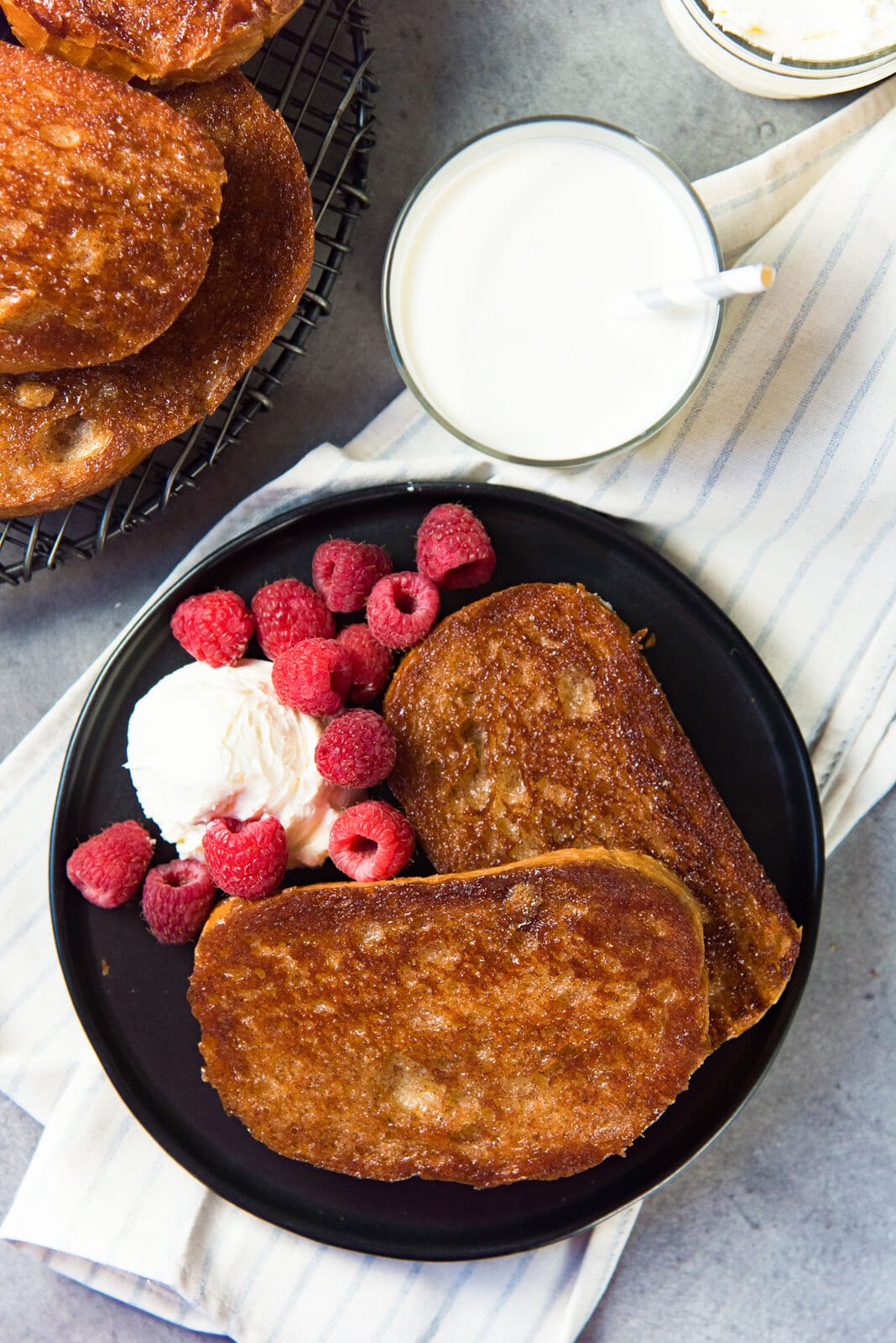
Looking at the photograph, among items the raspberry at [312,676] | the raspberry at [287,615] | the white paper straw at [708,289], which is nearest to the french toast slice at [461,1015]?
the raspberry at [312,676]

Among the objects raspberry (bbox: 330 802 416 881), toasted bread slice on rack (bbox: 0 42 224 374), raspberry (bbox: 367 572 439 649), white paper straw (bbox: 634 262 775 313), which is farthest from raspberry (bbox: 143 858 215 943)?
white paper straw (bbox: 634 262 775 313)

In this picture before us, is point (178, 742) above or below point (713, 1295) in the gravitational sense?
above

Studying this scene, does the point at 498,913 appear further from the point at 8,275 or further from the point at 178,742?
the point at 8,275

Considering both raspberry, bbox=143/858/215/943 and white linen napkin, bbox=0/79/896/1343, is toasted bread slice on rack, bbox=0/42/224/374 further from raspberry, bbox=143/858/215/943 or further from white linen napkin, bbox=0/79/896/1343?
raspberry, bbox=143/858/215/943

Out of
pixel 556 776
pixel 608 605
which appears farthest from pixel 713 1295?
pixel 608 605

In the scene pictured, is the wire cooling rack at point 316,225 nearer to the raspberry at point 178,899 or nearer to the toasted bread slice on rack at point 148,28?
the toasted bread slice on rack at point 148,28

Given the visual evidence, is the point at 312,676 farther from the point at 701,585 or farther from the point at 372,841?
the point at 701,585
